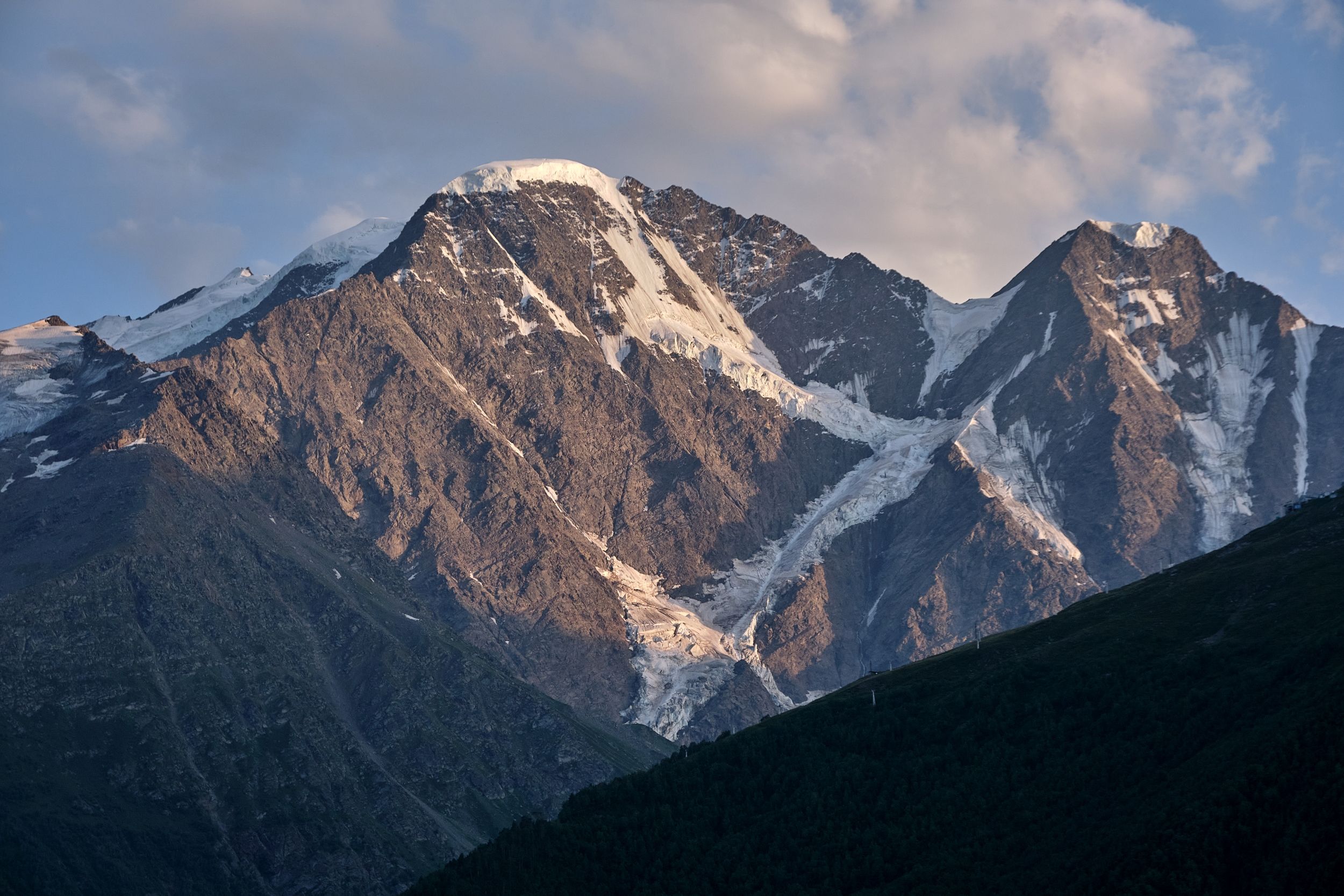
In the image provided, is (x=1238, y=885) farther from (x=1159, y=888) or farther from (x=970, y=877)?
(x=970, y=877)

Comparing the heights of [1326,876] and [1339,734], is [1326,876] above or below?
below

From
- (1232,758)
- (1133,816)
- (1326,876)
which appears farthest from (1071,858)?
(1326,876)

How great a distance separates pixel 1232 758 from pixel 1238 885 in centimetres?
2556

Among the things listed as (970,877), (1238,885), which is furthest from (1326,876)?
(970,877)

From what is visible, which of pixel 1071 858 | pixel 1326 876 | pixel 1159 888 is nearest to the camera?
pixel 1326 876

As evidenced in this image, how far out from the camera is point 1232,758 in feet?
633

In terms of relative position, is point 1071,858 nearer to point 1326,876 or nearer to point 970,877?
point 970,877

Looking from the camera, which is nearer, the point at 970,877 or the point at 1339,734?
the point at 1339,734

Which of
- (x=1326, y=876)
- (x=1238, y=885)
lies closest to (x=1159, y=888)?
(x=1238, y=885)

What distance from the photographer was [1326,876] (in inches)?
6339

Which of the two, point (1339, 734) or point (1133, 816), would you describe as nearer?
point (1339, 734)

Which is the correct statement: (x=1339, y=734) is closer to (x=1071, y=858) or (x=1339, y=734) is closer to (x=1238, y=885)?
(x=1238, y=885)

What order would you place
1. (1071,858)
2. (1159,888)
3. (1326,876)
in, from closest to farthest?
(1326,876)
(1159,888)
(1071,858)

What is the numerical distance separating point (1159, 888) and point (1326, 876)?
19.9m
